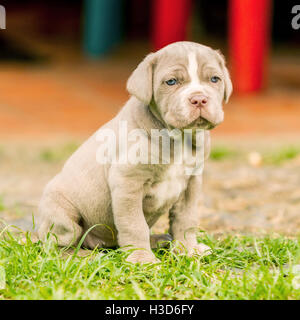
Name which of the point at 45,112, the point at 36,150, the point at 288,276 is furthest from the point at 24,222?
the point at 45,112

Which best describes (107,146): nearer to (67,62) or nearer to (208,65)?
(208,65)

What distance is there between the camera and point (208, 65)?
3.57 meters

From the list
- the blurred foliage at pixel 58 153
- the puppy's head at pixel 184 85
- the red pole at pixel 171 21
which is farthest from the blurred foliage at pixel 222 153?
the red pole at pixel 171 21

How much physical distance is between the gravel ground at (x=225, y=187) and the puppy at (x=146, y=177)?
0.84m

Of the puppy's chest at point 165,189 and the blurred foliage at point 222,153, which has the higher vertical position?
the puppy's chest at point 165,189

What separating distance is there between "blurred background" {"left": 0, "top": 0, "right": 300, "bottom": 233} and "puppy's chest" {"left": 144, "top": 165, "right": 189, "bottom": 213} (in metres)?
1.39

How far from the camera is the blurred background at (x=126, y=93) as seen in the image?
6508 millimetres

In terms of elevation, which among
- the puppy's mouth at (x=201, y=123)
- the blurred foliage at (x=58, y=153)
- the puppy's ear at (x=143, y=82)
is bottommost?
the blurred foliage at (x=58, y=153)

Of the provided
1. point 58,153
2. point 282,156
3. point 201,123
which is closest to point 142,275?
point 201,123

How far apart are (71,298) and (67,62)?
1525 cm

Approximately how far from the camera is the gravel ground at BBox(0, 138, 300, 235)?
5.36m

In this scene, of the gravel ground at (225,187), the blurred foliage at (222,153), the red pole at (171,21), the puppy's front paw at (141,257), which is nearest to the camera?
the puppy's front paw at (141,257)

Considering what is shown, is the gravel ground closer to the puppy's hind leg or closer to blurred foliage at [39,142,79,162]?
blurred foliage at [39,142,79,162]

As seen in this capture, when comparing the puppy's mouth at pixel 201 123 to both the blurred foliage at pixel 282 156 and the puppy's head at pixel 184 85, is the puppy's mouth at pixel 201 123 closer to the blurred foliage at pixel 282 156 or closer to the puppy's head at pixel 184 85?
the puppy's head at pixel 184 85
